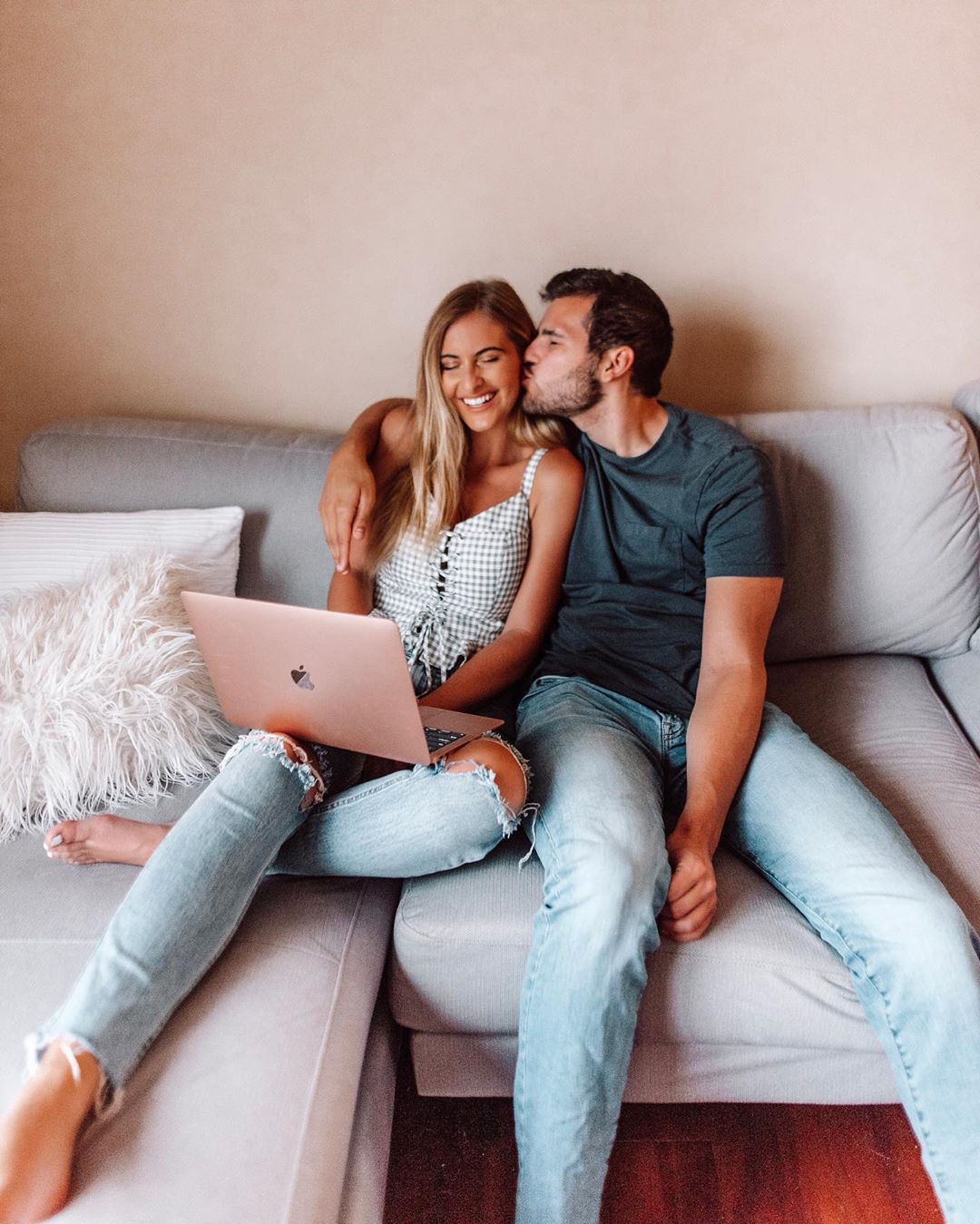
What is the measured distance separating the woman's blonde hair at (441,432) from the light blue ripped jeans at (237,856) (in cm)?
47

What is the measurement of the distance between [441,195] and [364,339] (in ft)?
1.03

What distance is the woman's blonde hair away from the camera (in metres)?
1.63

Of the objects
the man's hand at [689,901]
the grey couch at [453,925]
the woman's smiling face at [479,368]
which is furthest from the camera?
the woman's smiling face at [479,368]

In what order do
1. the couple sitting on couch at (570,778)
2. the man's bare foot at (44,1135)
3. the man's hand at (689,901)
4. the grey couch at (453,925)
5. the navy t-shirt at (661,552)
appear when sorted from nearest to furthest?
the man's bare foot at (44,1135)
the grey couch at (453,925)
the couple sitting on couch at (570,778)
the man's hand at (689,901)
the navy t-shirt at (661,552)

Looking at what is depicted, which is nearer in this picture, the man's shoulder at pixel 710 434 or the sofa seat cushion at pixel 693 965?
the sofa seat cushion at pixel 693 965

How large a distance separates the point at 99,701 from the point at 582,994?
816 mm

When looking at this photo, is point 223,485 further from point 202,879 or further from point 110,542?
point 202,879

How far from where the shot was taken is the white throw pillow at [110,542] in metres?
1.65

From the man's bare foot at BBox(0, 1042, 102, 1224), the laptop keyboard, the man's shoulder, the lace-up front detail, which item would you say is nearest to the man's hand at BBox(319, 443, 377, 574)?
the lace-up front detail

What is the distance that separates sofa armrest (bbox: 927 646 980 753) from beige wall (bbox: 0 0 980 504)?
57 centimetres

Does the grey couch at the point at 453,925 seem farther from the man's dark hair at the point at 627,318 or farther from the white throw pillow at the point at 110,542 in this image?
the man's dark hair at the point at 627,318

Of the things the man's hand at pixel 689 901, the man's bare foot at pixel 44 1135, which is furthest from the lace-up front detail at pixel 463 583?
the man's bare foot at pixel 44 1135

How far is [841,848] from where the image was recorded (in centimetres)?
124

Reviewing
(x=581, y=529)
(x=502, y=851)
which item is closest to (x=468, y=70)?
(x=581, y=529)
